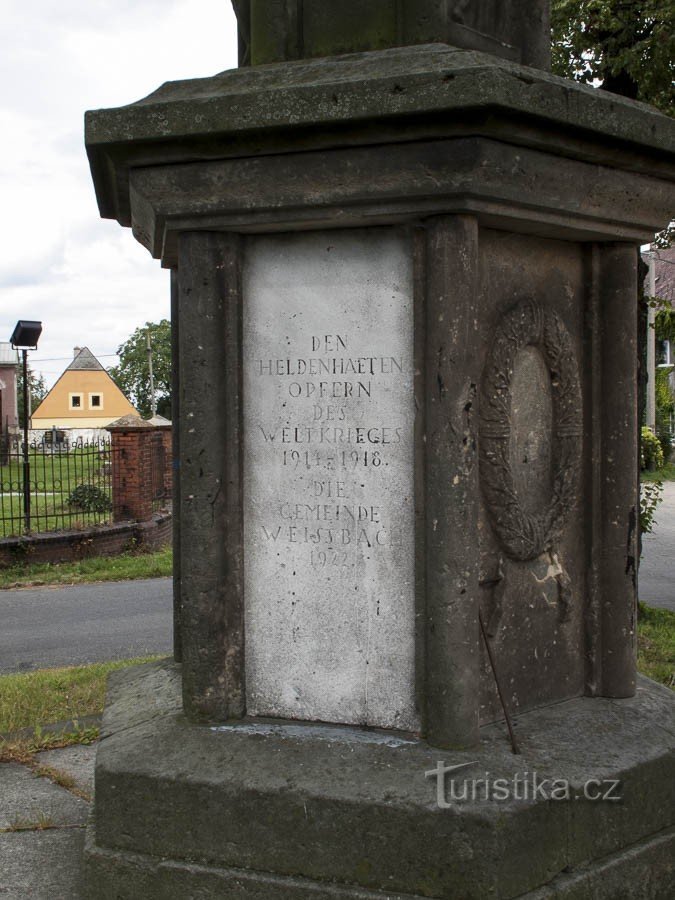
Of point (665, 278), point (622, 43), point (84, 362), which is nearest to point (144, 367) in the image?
point (84, 362)

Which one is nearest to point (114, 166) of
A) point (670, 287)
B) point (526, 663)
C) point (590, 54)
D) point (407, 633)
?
point (407, 633)

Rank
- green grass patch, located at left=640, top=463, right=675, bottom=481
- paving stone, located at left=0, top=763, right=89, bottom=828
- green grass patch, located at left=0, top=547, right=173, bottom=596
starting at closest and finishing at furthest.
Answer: paving stone, located at left=0, top=763, right=89, bottom=828 → green grass patch, located at left=0, top=547, right=173, bottom=596 → green grass patch, located at left=640, top=463, right=675, bottom=481

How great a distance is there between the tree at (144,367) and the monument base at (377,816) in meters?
67.6

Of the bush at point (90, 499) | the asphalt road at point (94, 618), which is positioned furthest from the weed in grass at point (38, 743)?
the bush at point (90, 499)

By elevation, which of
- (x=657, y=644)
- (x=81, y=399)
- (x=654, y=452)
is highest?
Answer: (x=81, y=399)

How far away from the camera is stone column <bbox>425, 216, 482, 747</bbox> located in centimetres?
292

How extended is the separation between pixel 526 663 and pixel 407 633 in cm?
54

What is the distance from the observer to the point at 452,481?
293cm

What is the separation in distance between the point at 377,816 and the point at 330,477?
111 centimetres

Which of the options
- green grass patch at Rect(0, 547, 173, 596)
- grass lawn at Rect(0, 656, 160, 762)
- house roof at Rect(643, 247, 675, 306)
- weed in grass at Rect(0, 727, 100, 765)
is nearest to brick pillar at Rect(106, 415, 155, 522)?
green grass patch at Rect(0, 547, 173, 596)

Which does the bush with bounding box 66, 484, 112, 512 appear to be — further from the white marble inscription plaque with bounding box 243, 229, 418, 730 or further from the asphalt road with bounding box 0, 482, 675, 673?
the white marble inscription plaque with bounding box 243, 229, 418, 730

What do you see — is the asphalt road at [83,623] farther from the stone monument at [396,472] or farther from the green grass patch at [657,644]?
the stone monument at [396,472]

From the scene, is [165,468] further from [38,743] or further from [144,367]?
[144,367]

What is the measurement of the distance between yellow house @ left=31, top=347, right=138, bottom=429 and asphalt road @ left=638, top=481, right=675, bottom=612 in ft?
124
